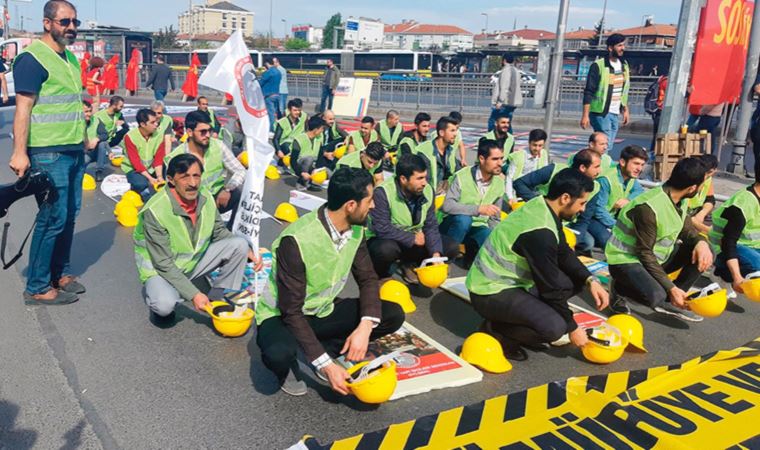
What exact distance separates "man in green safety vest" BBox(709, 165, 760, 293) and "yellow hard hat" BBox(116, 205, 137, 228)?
623 cm

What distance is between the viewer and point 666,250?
16.0 feet

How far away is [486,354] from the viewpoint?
3.95m

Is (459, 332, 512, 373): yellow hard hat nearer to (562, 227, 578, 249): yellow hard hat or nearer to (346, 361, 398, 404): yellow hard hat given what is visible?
(346, 361, 398, 404): yellow hard hat

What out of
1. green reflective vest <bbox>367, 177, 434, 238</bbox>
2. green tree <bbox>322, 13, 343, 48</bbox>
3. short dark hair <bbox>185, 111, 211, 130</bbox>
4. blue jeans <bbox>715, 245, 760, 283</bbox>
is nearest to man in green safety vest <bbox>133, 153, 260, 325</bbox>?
green reflective vest <bbox>367, 177, 434, 238</bbox>

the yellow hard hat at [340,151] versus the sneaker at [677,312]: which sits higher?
the yellow hard hat at [340,151]

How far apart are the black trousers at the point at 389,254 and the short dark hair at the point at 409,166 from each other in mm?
624

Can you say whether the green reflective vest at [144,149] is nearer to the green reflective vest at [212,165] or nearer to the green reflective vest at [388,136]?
the green reflective vest at [212,165]

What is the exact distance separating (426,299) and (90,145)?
3.09 metres

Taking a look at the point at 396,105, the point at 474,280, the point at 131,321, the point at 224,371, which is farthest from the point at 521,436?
the point at 396,105

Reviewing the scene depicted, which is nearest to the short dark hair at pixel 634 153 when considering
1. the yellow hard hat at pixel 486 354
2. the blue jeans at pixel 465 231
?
the blue jeans at pixel 465 231

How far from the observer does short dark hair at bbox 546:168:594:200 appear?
377 centimetres

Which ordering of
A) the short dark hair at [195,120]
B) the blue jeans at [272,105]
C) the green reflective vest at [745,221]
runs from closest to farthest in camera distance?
the green reflective vest at [745,221]
the short dark hair at [195,120]
the blue jeans at [272,105]

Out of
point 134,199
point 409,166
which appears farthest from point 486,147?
point 134,199

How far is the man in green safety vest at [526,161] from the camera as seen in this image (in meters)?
7.34
